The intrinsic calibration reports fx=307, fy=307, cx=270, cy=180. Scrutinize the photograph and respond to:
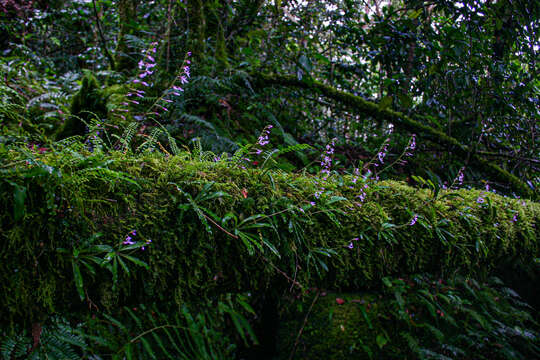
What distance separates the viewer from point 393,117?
4180mm

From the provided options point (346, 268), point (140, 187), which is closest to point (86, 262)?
point (140, 187)

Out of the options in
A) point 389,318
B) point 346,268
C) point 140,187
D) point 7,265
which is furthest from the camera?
point 389,318

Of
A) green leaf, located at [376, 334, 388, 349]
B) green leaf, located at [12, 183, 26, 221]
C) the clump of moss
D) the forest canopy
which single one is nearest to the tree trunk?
the forest canopy

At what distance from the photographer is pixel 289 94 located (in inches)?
193

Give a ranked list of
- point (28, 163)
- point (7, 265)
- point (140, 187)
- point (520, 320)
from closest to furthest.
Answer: point (7, 265) < point (28, 163) < point (140, 187) < point (520, 320)

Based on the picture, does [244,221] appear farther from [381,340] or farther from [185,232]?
[381,340]

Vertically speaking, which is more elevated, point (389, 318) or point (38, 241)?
point (38, 241)

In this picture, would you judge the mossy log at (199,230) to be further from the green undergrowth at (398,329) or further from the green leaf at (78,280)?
the green undergrowth at (398,329)

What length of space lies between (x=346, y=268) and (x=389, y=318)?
7.91 feet

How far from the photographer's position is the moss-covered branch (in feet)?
13.8

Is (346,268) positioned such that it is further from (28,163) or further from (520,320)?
(520,320)

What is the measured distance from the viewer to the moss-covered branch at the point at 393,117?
4199mm

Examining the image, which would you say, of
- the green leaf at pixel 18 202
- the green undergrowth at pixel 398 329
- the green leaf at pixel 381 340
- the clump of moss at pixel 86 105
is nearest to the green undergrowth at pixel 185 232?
the green leaf at pixel 18 202

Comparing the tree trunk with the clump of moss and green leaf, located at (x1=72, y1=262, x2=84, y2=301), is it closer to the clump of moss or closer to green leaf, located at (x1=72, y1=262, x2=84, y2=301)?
the clump of moss
